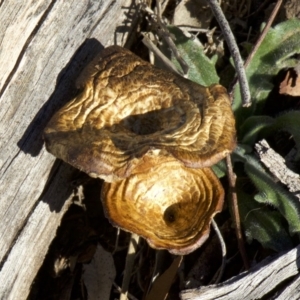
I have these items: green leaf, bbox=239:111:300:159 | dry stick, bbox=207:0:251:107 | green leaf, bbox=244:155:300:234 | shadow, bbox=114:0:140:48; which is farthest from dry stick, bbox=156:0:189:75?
green leaf, bbox=244:155:300:234

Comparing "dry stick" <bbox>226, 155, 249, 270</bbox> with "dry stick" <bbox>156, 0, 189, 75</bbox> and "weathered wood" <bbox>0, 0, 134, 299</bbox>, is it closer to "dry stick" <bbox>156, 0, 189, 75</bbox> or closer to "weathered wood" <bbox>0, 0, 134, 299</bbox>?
"dry stick" <bbox>156, 0, 189, 75</bbox>

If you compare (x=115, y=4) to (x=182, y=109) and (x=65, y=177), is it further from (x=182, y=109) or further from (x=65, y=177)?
(x=65, y=177)

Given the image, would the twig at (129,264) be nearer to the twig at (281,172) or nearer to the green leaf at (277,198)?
the green leaf at (277,198)

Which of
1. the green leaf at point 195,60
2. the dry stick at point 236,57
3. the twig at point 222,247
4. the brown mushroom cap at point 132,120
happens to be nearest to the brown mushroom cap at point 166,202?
the brown mushroom cap at point 132,120

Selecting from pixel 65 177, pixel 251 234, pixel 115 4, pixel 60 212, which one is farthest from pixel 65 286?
pixel 115 4

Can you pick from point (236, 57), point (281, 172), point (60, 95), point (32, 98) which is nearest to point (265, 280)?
point (281, 172)

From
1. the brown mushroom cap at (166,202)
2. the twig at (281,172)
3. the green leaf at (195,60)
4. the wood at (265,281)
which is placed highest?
the green leaf at (195,60)
